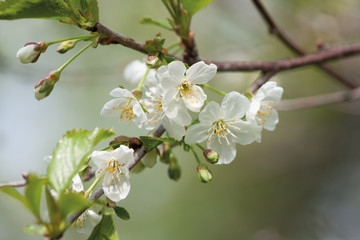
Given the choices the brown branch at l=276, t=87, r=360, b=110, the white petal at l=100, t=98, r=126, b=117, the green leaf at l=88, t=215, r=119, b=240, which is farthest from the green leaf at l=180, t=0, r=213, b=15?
the brown branch at l=276, t=87, r=360, b=110

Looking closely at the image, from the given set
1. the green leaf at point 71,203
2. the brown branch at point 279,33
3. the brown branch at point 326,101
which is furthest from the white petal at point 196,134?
the brown branch at point 326,101

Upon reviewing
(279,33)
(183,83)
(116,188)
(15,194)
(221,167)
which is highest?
(15,194)

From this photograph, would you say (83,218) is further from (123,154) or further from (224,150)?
(224,150)

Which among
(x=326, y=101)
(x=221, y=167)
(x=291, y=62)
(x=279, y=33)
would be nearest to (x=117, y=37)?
(x=291, y=62)

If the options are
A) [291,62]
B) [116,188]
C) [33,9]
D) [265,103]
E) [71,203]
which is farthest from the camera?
[291,62]

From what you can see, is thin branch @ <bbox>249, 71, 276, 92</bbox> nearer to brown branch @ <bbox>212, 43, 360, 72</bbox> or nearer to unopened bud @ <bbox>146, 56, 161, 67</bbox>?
brown branch @ <bbox>212, 43, 360, 72</bbox>

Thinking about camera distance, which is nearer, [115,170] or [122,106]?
[115,170]

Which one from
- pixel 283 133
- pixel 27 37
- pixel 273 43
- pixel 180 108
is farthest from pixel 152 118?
pixel 283 133

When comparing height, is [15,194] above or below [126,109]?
above

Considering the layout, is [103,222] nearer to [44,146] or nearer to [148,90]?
[148,90]
